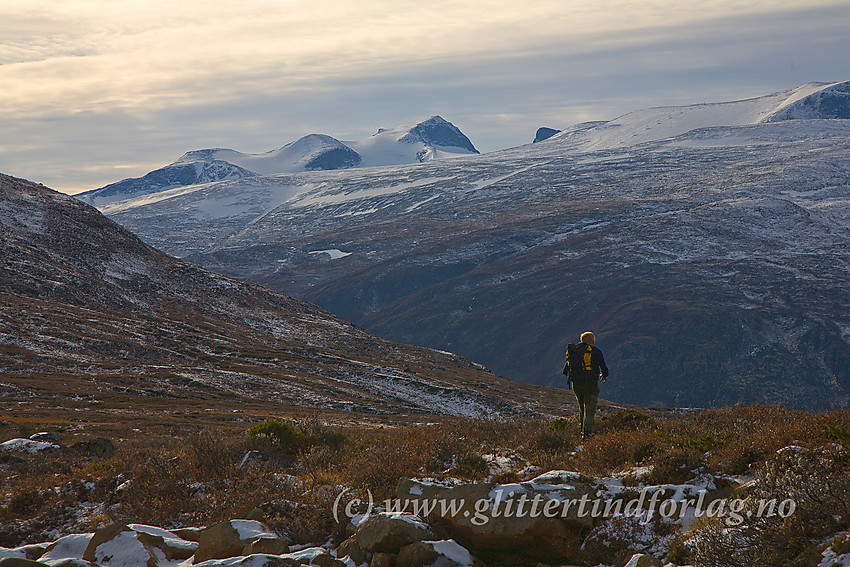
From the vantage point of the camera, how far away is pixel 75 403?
33094 millimetres

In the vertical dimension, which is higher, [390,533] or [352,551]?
[390,533]

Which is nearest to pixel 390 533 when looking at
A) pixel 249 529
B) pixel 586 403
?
pixel 249 529

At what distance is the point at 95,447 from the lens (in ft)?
51.9

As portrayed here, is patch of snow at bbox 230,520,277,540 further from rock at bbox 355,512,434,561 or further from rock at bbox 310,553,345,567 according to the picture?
rock at bbox 355,512,434,561

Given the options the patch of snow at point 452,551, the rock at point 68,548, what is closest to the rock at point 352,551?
the patch of snow at point 452,551

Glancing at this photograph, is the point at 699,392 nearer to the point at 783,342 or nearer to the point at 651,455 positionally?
the point at 783,342

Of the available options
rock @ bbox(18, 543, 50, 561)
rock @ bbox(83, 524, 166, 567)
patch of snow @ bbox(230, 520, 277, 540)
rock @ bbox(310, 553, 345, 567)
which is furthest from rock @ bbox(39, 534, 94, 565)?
rock @ bbox(310, 553, 345, 567)

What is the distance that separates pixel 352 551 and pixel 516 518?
2.39 metres

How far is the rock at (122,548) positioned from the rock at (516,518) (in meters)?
3.74

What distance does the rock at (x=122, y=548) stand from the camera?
9156mm

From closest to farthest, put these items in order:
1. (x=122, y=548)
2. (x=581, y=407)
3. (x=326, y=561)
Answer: (x=326, y=561) < (x=122, y=548) < (x=581, y=407)

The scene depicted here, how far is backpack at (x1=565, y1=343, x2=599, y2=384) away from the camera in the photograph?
47.9 ft

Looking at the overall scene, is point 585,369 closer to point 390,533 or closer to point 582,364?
point 582,364

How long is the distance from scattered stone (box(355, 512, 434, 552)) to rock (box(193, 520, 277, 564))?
1.42m
